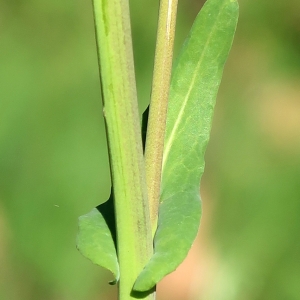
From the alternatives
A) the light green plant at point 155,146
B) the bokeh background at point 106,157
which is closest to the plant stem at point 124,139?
the light green plant at point 155,146

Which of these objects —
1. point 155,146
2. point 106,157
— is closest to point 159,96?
point 155,146

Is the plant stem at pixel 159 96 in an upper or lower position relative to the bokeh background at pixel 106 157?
upper

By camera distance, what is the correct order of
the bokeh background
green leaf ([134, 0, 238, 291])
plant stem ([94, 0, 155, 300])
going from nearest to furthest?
plant stem ([94, 0, 155, 300])
green leaf ([134, 0, 238, 291])
the bokeh background

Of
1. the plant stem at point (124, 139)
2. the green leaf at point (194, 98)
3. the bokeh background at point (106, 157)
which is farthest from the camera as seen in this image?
the bokeh background at point (106, 157)

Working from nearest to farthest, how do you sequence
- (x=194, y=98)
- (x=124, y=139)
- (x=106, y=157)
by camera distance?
(x=124, y=139), (x=194, y=98), (x=106, y=157)

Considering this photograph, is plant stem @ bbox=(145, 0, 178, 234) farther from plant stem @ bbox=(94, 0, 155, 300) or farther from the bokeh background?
the bokeh background

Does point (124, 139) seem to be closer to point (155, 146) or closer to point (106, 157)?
point (155, 146)

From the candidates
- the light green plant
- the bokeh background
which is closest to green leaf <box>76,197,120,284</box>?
the light green plant

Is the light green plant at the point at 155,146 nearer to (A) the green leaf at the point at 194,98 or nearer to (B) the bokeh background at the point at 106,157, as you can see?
(A) the green leaf at the point at 194,98
